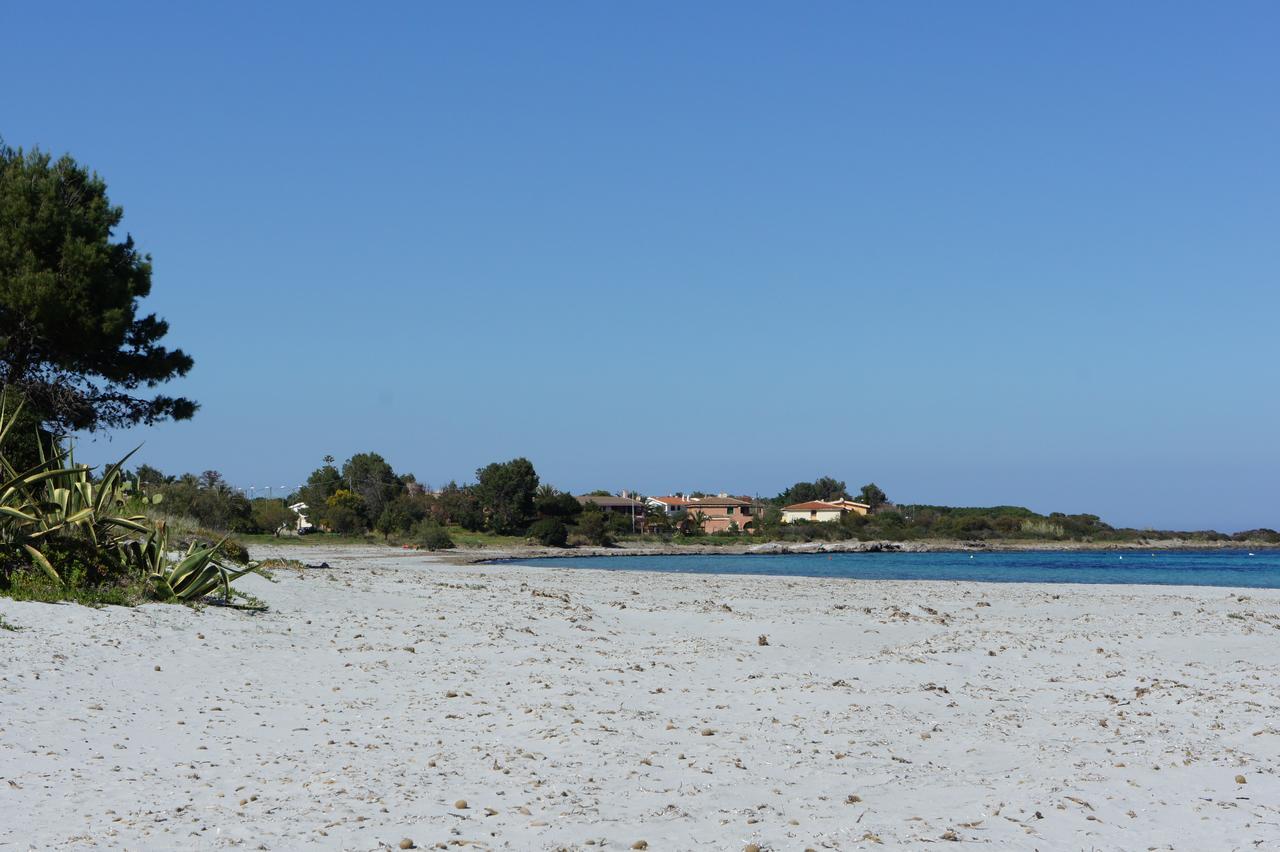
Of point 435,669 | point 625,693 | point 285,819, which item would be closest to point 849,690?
point 625,693

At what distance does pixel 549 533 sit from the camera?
301 ft

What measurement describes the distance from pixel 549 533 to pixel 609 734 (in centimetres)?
8369

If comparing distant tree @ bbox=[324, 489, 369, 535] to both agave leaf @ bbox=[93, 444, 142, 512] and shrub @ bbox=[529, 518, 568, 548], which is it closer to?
shrub @ bbox=[529, 518, 568, 548]

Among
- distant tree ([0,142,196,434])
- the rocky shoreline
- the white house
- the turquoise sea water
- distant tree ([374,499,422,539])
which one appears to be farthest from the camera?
the white house

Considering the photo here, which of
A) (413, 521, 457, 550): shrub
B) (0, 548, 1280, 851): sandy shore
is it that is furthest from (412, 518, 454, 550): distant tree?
(0, 548, 1280, 851): sandy shore

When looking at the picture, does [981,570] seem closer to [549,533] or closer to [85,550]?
[549,533]

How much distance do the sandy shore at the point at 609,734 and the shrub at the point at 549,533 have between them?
250ft

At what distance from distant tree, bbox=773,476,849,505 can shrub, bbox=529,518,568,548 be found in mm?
84854

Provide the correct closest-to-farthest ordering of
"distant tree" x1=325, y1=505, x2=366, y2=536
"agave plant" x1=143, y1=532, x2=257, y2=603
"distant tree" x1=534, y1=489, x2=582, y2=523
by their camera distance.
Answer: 1. "agave plant" x1=143, y1=532, x2=257, y2=603
2. "distant tree" x1=325, y1=505, x2=366, y2=536
3. "distant tree" x1=534, y1=489, x2=582, y2=523

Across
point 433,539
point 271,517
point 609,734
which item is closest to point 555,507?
point 433,539

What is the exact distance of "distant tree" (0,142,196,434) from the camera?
25.7 metres

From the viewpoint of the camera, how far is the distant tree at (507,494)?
100 meters

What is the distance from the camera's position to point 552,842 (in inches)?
232

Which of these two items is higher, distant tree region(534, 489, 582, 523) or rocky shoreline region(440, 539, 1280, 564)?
distant tree region(534, 489, 582, 523)
